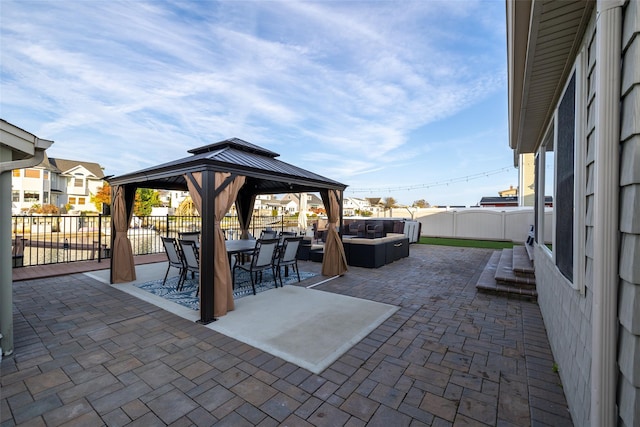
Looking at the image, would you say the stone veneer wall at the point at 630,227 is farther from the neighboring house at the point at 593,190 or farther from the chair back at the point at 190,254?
the chair back at the point at 190,254

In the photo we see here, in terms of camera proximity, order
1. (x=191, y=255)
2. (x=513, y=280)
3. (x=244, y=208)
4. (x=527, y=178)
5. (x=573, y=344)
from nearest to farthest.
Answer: (x=573, y=344) → (x=191, y=255) → (x=513, y=280) → (x=244, y=208) → (x=527, y=178)

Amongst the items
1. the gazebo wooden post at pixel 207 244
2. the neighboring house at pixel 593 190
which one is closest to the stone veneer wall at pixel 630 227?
the neighboring house at pixel 593 190

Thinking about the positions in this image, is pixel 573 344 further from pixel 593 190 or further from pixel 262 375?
pixel 262 375

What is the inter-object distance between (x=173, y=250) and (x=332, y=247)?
3.37 metres

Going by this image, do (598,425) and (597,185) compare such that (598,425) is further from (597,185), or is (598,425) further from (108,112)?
(108,112)

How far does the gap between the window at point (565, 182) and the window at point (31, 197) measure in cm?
3500

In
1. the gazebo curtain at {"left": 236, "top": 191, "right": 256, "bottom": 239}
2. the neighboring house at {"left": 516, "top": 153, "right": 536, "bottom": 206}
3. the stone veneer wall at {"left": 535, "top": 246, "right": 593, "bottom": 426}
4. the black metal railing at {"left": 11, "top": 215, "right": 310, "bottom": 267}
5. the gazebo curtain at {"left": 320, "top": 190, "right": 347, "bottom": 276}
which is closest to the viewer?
the stone veneer wall at {"left": 535, "top": 246, "right": 593, "bottom": 426}

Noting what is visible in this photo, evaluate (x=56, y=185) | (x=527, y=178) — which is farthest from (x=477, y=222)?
(x=56, y=185)

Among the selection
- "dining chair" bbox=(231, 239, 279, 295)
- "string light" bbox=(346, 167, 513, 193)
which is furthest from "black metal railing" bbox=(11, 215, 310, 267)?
"string light" bbox=(346, 167, 513, 193)

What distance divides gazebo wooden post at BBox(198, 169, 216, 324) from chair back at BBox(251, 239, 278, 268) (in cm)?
121

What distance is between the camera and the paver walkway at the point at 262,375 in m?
1.96

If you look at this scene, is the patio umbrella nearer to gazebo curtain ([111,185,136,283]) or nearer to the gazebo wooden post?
gazebo curtain ([111,185,136,283])

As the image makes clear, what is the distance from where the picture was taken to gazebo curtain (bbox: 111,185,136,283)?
5.53m

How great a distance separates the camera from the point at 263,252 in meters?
5.05
